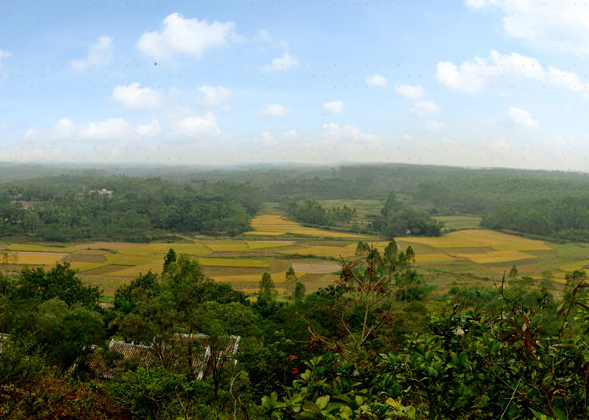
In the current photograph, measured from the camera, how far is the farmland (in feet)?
119

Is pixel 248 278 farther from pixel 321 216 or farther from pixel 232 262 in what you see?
pixel 321 216

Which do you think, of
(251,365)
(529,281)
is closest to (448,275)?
(529,281)

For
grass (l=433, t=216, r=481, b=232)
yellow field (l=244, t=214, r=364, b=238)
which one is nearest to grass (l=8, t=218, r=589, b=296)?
yellow field (l=244, t=214, r=364, b=238)

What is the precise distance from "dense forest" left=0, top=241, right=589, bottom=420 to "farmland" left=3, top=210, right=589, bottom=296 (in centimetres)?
1478

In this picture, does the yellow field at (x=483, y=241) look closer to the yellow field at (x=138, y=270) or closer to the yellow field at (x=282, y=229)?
the yellow field at (x=282, y=229)

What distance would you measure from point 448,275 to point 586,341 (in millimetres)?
37988

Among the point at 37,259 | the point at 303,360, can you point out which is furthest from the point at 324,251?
the point at 303,360

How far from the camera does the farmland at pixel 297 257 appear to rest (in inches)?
1430

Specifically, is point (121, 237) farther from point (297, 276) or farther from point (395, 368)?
point (395, 368)

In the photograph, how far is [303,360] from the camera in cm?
613

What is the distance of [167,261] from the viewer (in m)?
25.1

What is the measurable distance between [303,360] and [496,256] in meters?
47.2

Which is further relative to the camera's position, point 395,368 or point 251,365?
point 251,365

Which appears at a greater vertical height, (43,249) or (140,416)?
(140,416)
